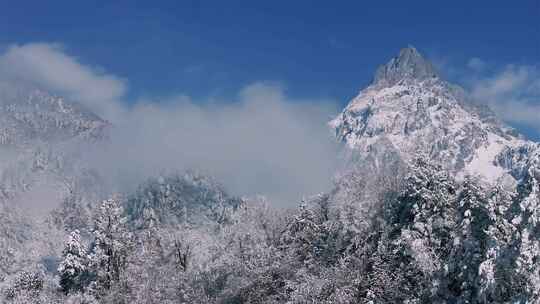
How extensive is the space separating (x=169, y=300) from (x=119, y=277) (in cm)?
924

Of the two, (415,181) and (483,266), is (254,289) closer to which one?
(415,181)

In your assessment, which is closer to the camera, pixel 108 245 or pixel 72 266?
pixel 108 245

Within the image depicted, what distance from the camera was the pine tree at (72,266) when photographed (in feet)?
225

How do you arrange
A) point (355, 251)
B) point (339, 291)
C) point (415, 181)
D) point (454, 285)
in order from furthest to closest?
1. point (355, 251)
2. point (415, 181)
3. point (339, 291)
4. point (454, 285)

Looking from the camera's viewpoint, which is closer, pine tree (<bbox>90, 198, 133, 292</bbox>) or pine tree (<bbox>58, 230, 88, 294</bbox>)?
pine tree (<bbox>90, 198, 133, 292</bbox>)

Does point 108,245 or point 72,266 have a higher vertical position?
point 108,245

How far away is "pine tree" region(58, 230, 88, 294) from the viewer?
2703 inches

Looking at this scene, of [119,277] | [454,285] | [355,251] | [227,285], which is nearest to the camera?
[454,285]

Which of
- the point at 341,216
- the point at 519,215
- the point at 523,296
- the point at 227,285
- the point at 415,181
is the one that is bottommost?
the point at 523,296

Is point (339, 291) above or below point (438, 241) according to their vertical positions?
below

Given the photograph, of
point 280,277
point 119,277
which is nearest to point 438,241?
point 280,277

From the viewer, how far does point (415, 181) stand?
4947 centimetres

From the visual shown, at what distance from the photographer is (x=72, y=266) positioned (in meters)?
69.1

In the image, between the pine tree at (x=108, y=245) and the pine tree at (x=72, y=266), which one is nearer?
the pine tree at (x=108, y=245)
